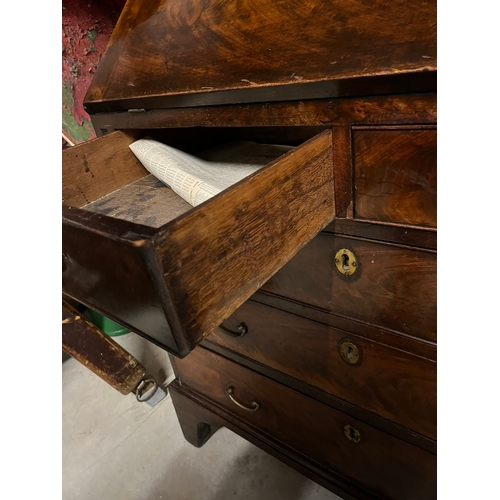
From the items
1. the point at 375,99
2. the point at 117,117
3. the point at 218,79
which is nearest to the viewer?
the point at 375,99

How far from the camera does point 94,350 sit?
1153mm

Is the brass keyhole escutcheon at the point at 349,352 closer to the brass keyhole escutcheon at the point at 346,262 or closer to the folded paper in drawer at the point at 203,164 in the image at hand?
the brass keyhole escutcheon at the point at 346,262

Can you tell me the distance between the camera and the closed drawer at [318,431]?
0.68 metres

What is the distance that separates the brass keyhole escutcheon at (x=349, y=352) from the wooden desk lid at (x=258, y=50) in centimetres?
39

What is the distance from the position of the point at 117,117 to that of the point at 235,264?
0.48 m

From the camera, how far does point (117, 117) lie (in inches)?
27.3

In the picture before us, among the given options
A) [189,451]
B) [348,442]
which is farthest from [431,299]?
[189,451]

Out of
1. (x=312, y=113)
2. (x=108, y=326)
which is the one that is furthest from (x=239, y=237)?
(x=108, y=326)

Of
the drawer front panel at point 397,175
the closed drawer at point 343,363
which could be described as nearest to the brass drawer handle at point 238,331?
the closed drawer at point 343,363

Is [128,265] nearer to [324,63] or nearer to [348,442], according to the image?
[324,63]

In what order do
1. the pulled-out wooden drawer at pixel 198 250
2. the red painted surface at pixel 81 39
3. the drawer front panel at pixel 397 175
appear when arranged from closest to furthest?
1. the pulled-out wooden drawer at pixel 198 250
2. the drawer front panel at pixel 397 175
3. the red painted surface at pixel 81 39

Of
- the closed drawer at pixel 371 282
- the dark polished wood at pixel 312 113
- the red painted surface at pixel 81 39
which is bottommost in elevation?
the closed drawer at pixel 371 282

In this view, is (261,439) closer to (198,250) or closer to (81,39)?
(198,250)

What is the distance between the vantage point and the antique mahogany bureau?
345 mm
